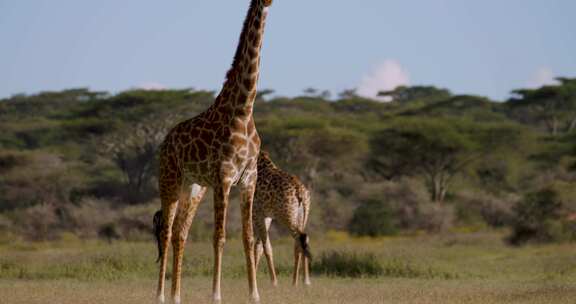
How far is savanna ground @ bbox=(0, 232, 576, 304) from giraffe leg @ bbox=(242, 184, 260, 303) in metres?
0.39

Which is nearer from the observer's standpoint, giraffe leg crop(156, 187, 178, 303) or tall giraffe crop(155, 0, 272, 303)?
tall giraffe crop(155, 0, 272, 303)

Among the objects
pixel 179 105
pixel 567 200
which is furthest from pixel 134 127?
pixel 567 200

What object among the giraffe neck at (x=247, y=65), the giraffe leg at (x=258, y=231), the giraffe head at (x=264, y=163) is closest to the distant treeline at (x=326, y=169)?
the giraffe head at (x=264, y=163)

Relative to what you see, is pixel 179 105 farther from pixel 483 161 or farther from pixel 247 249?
pixel 247 249

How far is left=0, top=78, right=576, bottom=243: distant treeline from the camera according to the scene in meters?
26.3

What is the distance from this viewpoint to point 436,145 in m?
33.9

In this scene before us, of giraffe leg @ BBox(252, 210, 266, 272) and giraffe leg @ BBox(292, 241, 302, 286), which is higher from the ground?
giraffe leg @ BBox(252, 210, 266, 272)

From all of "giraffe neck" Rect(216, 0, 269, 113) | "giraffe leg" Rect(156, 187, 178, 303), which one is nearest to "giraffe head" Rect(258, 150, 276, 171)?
"giraffe leg" Rect(156, 187, 178, 303)

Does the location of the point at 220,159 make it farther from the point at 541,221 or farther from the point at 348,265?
the point at 541,221

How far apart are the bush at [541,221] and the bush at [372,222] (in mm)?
3413

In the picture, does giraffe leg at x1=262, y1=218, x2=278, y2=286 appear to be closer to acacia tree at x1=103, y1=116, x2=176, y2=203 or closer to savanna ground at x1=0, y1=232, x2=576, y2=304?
savanna ground at x1=0, y1=232, x2=576, y2=304

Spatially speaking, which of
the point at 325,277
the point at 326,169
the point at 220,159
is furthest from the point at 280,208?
the point at 326,169

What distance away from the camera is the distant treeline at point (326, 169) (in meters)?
26.3

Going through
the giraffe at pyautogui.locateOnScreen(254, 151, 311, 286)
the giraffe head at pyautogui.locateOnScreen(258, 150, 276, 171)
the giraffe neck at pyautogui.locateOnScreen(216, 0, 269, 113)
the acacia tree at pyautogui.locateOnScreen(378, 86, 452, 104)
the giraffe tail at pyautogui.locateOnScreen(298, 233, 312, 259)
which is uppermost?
the acacia tree at pyautogui.locateOnScreen(378, 86, 452, 104)
